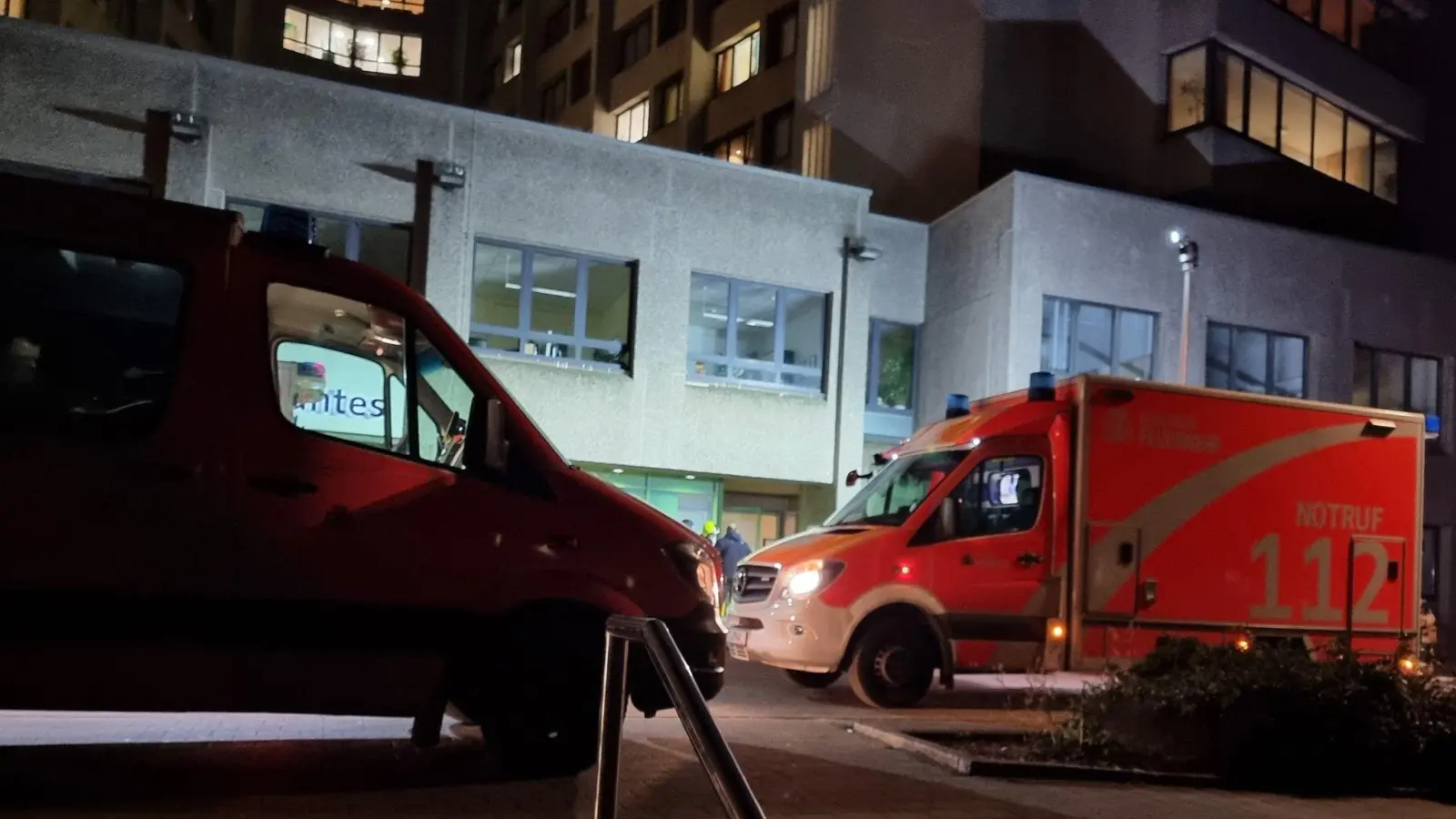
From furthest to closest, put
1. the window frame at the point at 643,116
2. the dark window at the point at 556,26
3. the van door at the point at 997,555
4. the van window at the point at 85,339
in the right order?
the dark window at the point at 556,26 → the window frame at the point at 643,116 → the van door at the point at 997,555 → the van window at the point at 85,339

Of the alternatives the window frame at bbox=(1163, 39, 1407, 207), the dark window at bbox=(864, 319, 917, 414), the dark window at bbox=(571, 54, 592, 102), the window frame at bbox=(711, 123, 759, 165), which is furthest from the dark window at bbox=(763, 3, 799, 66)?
the dark window at bbox=(864, 319, 917, 414)

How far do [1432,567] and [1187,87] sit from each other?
10.9 metres

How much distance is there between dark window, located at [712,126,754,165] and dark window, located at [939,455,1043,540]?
872 inches

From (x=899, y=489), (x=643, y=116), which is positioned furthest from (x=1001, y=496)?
(x=643, y=116)

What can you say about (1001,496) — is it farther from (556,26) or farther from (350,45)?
(350,45)

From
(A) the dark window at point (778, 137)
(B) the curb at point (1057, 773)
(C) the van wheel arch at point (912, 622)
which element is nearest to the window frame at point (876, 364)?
(A) the dark window at point (778, 137)

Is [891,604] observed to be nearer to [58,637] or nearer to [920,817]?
[920,817]

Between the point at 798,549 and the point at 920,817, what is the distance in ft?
15.6

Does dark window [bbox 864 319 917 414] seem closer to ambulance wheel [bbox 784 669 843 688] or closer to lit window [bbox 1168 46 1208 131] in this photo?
lit window [bbox 1168 46 1208 131]

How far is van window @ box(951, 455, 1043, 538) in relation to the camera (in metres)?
10.7

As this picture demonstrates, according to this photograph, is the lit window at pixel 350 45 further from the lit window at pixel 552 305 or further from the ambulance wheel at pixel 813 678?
the ambulance wheel at pixel 813 678

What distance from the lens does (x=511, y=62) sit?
4853cm

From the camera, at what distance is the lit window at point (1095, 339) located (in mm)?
20625

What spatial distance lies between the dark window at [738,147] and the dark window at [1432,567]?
17.4 meters
